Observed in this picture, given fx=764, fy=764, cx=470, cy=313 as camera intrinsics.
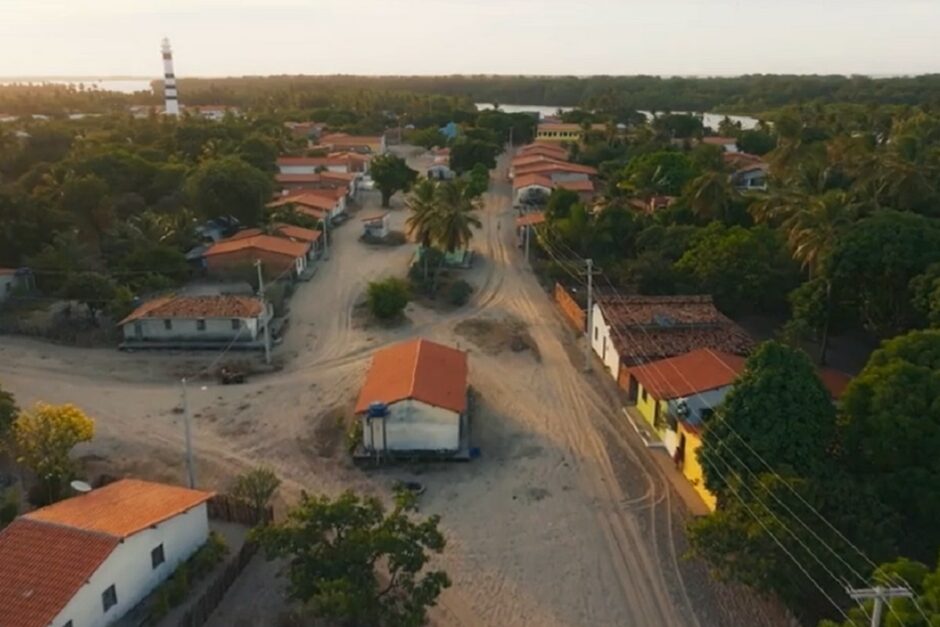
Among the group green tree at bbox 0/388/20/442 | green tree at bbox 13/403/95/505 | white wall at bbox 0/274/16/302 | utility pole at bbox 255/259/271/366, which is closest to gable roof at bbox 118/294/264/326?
utility pole at bbox 255/259/271/366

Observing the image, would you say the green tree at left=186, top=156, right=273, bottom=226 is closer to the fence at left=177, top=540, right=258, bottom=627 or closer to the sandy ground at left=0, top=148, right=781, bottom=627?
the sandy ground at left=0, top=148, right=781, bottom=627

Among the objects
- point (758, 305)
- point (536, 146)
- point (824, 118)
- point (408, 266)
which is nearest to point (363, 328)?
point (408, 266)

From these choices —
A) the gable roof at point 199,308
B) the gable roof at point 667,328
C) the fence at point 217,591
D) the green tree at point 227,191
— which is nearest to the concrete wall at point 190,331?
the gable roof at point 199,308

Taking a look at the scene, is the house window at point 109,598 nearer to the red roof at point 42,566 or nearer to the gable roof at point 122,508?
the red roof at point 42,566

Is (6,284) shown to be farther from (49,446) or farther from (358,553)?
(358,553)

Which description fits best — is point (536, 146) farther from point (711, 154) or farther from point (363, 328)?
point (363, 328)

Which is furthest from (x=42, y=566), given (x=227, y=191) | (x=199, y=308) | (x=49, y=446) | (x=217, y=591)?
(x=227, y=191)

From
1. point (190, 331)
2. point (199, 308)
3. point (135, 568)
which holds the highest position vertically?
point (199, 308)
